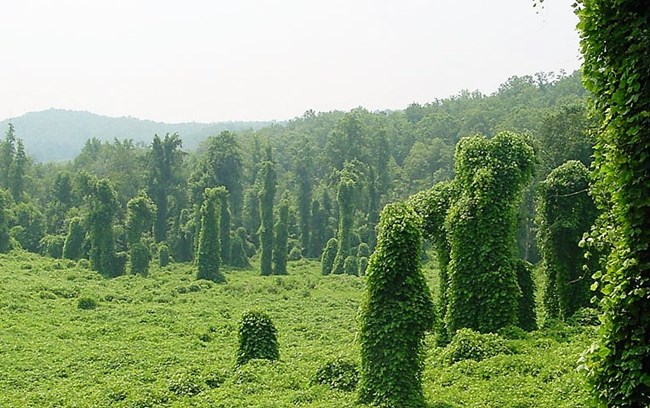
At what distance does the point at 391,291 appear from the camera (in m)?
10.6

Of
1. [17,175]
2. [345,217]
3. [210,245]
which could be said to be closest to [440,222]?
[210,245]

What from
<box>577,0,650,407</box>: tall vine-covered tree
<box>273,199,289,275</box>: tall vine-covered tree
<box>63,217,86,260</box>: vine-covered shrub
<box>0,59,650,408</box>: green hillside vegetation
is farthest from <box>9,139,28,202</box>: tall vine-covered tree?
<box>577,0,650,407</box>: tall vine-covered tree

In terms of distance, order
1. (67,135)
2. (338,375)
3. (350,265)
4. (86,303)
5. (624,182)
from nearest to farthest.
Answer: (624,182) < (338,375) < (86,303) < (350,265) < (67,135)

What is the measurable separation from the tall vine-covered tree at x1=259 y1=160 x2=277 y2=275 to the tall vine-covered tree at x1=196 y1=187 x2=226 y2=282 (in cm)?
457

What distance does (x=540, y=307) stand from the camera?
21109 mm

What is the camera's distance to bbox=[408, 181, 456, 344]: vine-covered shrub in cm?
1551

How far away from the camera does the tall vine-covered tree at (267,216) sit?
3747 centimetres

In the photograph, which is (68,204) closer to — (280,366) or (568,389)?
(280,366)

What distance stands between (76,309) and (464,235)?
14769 millimetres

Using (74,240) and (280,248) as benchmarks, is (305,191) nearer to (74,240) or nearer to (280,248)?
(280,248)

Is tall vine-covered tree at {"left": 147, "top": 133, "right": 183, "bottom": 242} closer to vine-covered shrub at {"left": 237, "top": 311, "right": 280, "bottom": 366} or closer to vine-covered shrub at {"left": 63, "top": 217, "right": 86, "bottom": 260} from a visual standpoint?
vine-covered shrub at {"left": 63, "top": 217, "right": 86, "bottom": 260}

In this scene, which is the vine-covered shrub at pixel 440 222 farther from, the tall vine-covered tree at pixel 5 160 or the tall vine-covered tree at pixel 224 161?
the tall vine-covered tree at pixel 5 160

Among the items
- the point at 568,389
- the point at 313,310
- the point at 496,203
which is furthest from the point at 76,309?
the point at 568,389

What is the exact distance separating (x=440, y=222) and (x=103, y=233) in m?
22.6
